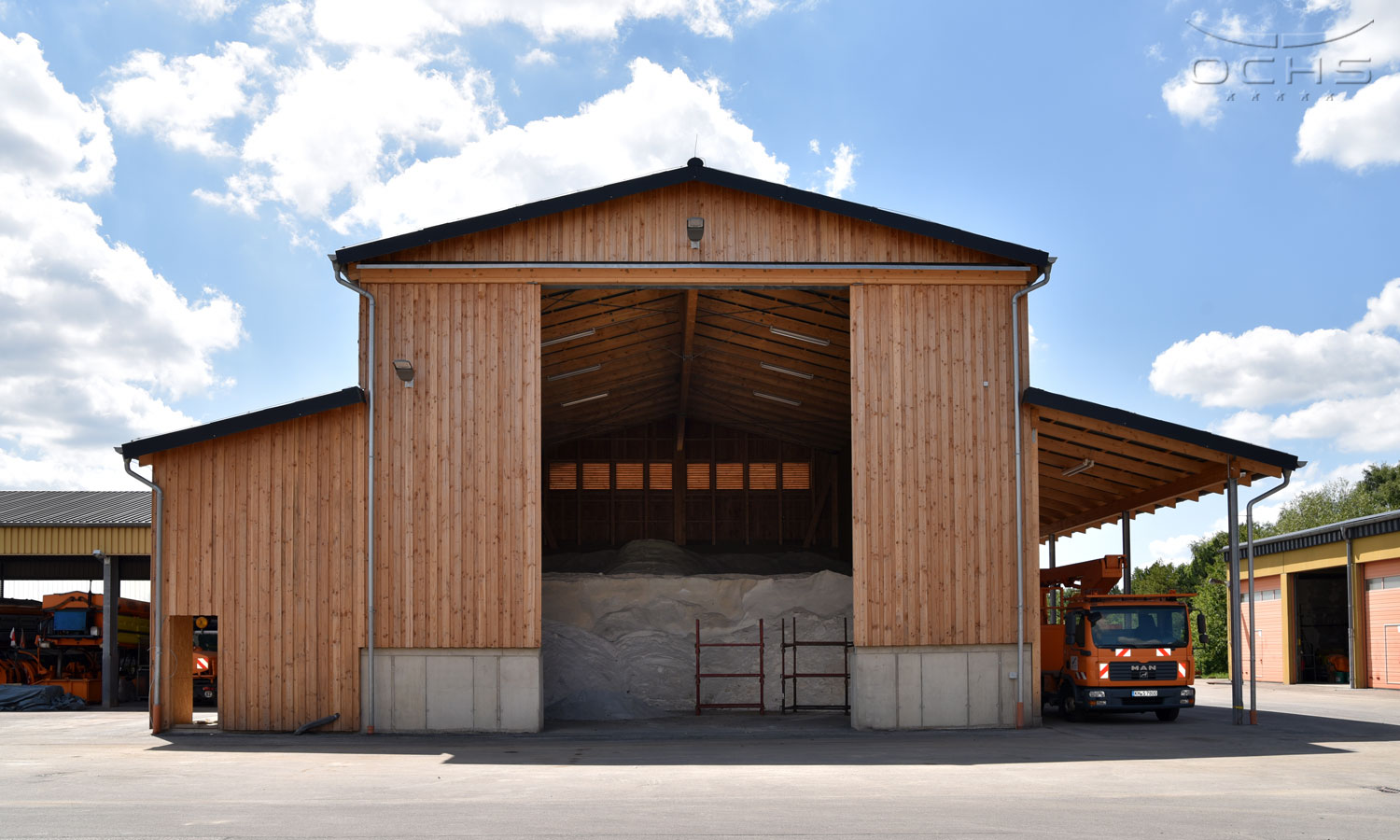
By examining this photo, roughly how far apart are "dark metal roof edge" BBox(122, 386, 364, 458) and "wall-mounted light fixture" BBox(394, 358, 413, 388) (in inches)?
44.6

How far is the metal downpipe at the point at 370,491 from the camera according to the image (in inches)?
838

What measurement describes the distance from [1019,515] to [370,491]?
12.0 meters

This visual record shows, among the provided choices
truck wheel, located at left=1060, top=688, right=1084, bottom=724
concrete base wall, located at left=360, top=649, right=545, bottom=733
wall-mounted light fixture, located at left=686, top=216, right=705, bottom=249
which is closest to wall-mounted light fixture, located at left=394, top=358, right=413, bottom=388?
concrete base wall, located at left=360, top=649, right=545, bottom=733

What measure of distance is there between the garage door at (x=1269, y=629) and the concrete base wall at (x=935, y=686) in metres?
22.0

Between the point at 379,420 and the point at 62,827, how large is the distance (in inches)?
450

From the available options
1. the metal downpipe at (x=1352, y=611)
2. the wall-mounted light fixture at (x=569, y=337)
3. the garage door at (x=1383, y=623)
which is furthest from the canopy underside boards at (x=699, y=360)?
the garage door at (x=1383, y=623)

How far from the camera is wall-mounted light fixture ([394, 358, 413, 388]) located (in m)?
21.2

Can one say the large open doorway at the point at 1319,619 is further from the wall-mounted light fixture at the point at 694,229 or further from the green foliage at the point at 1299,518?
the wall-mounted light fixture at the point at 694,229

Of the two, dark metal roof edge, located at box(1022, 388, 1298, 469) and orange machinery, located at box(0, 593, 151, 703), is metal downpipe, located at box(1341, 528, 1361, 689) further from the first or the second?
orange machinery, located at box(0, 593, 151, 703)

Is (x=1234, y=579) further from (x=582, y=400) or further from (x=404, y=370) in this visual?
(x=582, y=400)

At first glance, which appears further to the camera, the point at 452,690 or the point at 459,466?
the point at 459,466

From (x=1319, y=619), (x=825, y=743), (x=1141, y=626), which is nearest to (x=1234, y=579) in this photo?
(x=1141, y=626)

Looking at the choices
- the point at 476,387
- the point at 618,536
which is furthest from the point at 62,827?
the point at 618,536

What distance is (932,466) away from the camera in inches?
869
